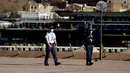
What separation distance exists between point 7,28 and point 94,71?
63501 millimetres

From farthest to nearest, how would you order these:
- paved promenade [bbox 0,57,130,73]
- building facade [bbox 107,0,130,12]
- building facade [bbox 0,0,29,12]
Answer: building facade [bbox 107,0,130,12] → building facade [bbox 0,0,29,12] → paved promenade [bbox 0,57,130,73]

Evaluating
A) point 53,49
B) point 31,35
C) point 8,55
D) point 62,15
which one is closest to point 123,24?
point 31,35

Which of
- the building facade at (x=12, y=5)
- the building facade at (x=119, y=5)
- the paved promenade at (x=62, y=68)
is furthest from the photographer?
the building facade at (x=119, y=5)

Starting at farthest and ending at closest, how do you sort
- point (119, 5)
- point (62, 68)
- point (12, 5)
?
1. point (119, 5)
2. point (12, 5)
3. point (62, 68)

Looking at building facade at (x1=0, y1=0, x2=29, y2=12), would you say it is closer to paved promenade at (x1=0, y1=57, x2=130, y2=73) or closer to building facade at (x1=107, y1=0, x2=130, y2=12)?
building facade at (x1=107, y1=0, x2=130, y2=12)

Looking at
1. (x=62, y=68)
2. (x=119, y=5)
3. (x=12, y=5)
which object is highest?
(x=62, y=68)

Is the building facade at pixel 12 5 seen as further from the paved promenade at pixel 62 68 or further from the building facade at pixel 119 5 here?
the paved promenade at pixel 62 68

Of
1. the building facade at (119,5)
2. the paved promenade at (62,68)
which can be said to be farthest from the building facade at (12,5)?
the paved promenade at (62,68)

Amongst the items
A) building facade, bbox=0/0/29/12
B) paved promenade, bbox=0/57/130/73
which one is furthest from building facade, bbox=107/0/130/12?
paved promenade, bbox=0/57/130/73

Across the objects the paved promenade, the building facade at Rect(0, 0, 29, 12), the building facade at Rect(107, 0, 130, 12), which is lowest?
the building facade at Rect(107, 0, 130, 12)

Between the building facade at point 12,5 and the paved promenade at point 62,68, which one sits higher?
the paved promenade at point 62,68

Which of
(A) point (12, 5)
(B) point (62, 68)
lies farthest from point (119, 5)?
(B) point (62, 68)

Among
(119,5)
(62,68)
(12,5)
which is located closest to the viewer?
(62,68)

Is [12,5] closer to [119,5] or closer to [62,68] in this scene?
[119,5]
